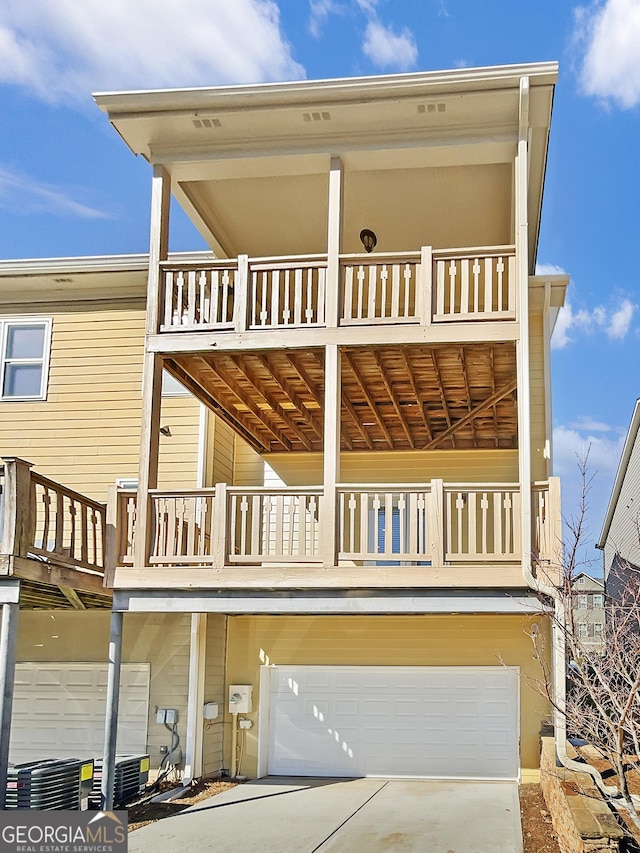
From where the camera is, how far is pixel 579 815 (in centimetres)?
733

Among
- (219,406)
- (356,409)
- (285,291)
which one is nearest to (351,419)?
(356,409)

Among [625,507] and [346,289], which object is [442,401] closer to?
[346,289]

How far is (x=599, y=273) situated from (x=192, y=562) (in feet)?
393

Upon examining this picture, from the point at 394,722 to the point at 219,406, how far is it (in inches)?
208

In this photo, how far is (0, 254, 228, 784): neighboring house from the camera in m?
13.6

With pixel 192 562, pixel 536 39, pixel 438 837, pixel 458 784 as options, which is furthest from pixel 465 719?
pixel 536 39

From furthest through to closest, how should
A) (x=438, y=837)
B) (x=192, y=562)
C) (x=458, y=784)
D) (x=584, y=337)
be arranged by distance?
(x=584, y=337)
(x=458, y=784)
(x=192, y=562)
(x=438, y=837)

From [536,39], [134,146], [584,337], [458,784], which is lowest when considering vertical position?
[458,784]

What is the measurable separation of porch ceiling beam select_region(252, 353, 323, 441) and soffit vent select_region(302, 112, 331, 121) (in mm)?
2850

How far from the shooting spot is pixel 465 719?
45.4 feet

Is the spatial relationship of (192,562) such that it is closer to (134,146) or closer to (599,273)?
(134,146)

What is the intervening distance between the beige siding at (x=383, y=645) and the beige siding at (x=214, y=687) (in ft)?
0.65

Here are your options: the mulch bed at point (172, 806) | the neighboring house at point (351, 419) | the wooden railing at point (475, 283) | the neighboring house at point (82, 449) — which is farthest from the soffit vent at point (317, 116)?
the mulch bed at point (172, 806)

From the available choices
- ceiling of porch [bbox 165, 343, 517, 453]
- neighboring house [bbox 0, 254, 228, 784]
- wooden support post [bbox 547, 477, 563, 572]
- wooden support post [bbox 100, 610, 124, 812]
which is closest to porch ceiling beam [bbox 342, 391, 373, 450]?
ceiling of porch [bbox 165, 343, 517, 453]
